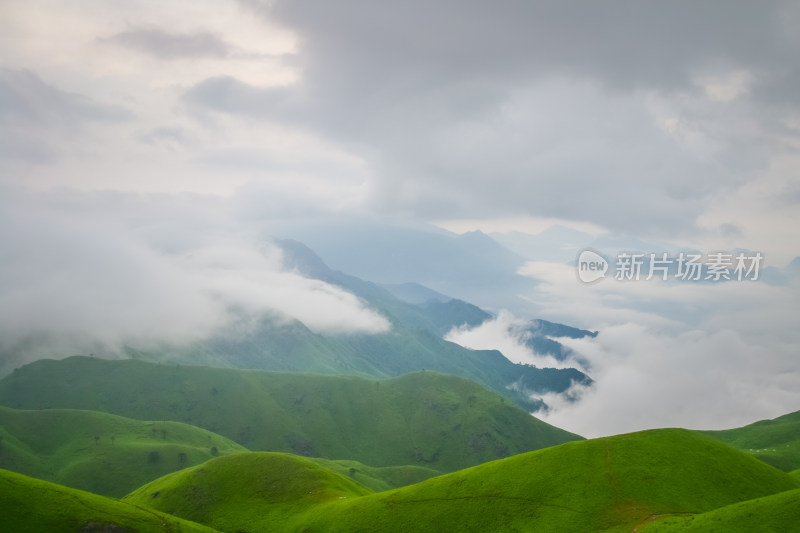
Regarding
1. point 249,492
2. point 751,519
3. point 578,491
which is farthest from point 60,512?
point 751,519

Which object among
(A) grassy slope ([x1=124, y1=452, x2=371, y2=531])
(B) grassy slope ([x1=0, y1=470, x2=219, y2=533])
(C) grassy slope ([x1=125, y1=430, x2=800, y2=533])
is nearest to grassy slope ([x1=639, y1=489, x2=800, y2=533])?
(C) grassy slope ([x1=125, y1=430, x2=800, y2=533])

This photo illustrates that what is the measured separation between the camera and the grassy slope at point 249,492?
13462cm

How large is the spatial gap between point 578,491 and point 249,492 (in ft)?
295

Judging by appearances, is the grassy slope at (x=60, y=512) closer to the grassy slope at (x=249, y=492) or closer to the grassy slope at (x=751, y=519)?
the grassy slope at (x=249, y=492)

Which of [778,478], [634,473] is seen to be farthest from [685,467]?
[778,478]

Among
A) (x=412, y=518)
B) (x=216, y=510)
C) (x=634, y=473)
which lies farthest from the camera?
(x=216, y=510)

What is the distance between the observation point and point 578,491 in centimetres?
9744

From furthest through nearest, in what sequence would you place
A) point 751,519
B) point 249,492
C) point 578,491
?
point 249,492 → point 578,491 → point 751,519

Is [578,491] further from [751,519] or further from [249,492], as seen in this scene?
[249,492]

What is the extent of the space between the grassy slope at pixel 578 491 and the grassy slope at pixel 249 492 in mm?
11634

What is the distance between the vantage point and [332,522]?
116 m

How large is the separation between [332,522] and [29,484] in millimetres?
55767

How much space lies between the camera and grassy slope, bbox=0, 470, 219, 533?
8594 cm

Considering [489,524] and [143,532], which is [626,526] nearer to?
[489,524]
